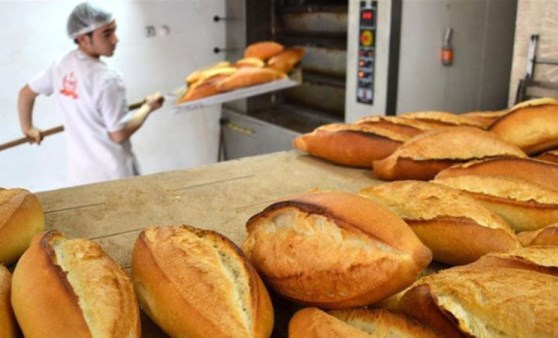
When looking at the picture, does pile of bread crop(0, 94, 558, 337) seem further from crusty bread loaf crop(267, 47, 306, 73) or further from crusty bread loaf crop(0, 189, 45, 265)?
crusty bread loaf crop(267, 47, 306, 73)

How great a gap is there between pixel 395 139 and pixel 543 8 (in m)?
0.84

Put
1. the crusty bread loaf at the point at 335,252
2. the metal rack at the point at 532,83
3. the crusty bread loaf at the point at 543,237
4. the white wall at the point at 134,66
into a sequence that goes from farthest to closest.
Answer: the white wall at the point at 134,66 → the metal rack at the point at 532,83 → the crusty bread loaf at the point at 543,237 → the crusty bread loaf at the point at 335,252

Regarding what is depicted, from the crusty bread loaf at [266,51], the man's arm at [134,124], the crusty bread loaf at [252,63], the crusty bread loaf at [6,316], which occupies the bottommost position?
the man's arm at [134,124]

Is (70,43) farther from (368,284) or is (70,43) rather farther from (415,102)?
(368,284)

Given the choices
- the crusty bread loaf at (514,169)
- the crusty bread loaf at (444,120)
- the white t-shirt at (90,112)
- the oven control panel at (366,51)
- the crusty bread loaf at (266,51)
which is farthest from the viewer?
the crusty bread loaf at (266,51)

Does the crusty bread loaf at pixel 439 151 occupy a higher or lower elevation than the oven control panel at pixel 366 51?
lower

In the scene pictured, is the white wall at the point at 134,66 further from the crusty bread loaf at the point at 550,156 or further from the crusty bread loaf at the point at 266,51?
the crusty bread loaf at the point at 550,156

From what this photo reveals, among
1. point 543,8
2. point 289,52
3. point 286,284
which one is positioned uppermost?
point 543,8

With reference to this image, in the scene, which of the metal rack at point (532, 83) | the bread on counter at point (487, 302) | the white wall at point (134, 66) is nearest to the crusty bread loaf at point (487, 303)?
the bread on counter at point (487, 302)

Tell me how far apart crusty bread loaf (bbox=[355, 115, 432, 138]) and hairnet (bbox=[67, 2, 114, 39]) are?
5.20 ft

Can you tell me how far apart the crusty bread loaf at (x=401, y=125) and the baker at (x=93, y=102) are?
144 centimetres

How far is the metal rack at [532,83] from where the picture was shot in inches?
71.1

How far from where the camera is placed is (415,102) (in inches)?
91.4

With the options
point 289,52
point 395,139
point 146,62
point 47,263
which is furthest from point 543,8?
point 146,62
